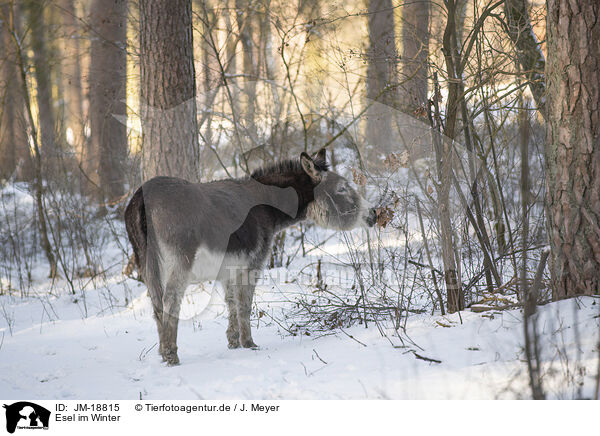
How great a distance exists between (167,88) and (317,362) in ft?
14.7

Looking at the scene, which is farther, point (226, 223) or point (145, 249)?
point (226, 223)

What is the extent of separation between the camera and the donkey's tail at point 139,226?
4.67 meters

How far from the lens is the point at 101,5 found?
13.8 metres

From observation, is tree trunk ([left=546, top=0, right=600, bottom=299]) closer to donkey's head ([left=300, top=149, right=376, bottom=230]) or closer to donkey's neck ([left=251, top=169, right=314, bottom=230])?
donkey's head ([left=300, top=149, right=376, bottom=230])

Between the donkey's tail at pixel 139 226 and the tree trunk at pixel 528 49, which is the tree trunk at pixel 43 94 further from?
the tree trunk at pixel 528 49

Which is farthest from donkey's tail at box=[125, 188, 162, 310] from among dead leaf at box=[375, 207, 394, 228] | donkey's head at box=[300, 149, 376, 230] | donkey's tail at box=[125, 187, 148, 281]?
dead leaf at box=[375, 207, 394, 228]

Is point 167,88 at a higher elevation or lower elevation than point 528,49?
higher

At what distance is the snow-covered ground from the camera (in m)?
3.37

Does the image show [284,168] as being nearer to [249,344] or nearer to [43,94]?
[249,344]

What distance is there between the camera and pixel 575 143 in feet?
13.2
